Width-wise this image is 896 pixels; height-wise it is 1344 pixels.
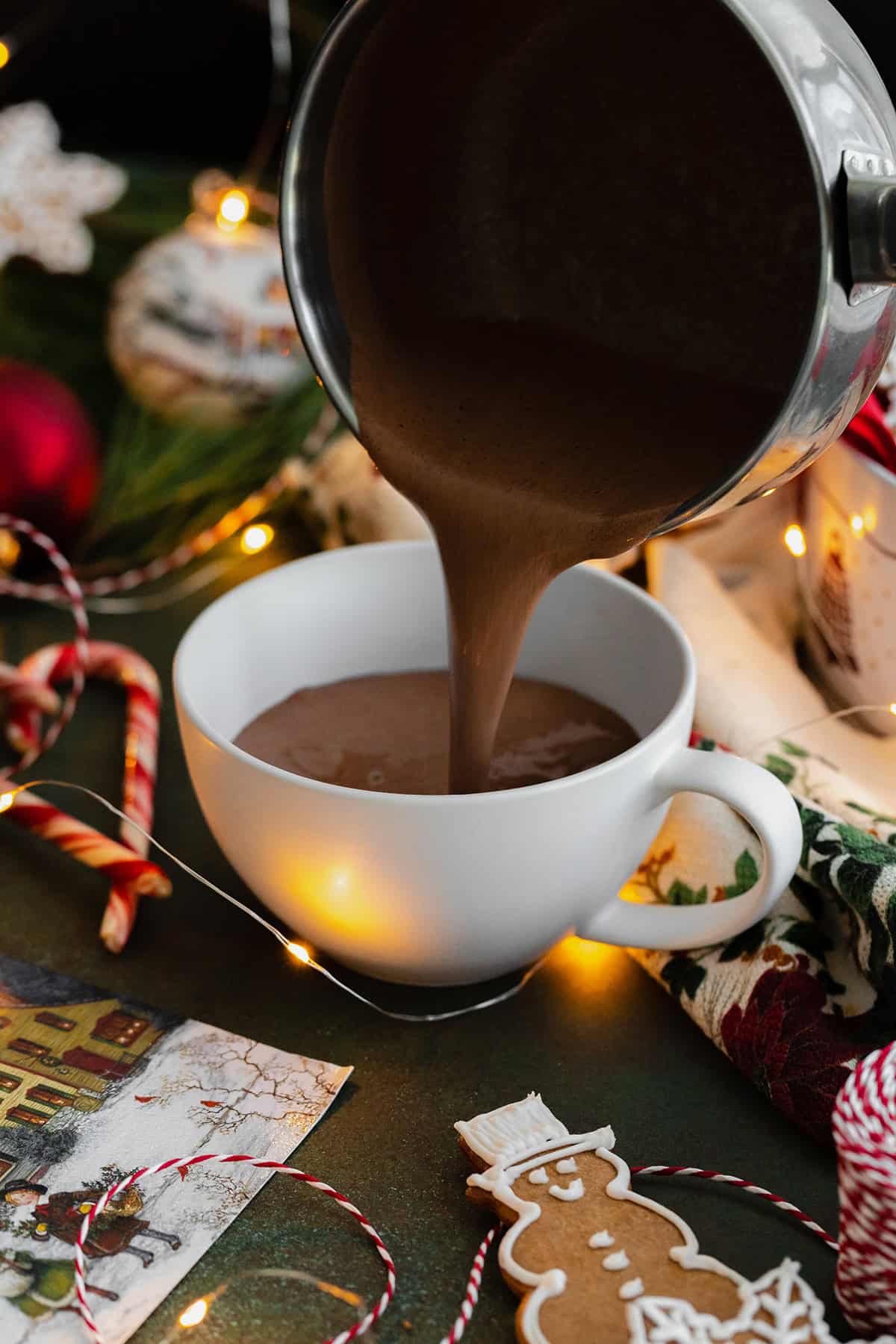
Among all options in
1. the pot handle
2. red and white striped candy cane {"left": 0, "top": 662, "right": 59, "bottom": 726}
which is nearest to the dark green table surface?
red and white striped candy cane {"left": 0, "top": 662, "right": 59, "bottom": 726}

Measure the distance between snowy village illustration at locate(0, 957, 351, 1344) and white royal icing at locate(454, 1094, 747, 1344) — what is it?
0.11 m

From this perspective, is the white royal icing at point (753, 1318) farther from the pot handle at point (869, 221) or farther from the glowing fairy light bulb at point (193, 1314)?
the pot handle at point (869, 221)

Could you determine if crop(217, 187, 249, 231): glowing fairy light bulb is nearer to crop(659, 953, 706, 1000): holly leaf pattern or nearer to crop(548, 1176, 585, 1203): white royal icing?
crop(659, 953, 706, 1000): holly leaf pattern

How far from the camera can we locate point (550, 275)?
0.77m

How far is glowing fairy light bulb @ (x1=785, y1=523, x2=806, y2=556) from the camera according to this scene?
1.02 m

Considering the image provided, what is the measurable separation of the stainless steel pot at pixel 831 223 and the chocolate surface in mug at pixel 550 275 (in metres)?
0.03

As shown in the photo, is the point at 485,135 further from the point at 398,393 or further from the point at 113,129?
the point at 113,129

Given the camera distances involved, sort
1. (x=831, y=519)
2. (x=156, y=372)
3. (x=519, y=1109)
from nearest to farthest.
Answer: (x=519, y=1109)
(x=831, y=519)
(x=156, y=372)

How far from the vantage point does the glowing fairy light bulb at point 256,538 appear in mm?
1251

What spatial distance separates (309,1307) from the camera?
598mm

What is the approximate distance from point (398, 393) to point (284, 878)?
287 millimetres

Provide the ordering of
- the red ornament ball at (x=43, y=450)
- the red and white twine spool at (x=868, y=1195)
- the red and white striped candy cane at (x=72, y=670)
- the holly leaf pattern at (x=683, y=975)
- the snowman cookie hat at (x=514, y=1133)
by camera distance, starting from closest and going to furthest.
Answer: the red and white twine spool at (x=868, y=1195) < the snowman cookie hat at (x=514, y=1133) < the holly leaf pattern at (x=683, y=975) < the red and white striped candy cane at (x=72, y=670) < the red ornament ball at (x=43, y=450)

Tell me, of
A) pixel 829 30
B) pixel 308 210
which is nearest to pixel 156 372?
pixel 308 210

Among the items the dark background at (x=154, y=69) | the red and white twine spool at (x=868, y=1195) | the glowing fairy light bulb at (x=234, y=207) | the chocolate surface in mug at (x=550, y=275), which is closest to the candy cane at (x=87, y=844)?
the chocolate surface in mug at (x=550, y=275)
